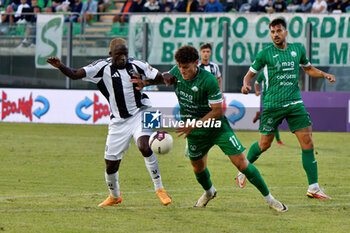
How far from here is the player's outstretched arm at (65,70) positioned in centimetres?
759

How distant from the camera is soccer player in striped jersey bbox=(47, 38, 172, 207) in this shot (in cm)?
809

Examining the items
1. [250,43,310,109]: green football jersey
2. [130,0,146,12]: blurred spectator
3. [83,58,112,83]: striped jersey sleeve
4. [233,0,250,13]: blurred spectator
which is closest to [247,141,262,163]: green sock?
[250,43,310,109]: green football jersey

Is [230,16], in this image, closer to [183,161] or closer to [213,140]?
[183,161]

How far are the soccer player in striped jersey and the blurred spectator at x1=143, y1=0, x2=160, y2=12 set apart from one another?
14089mm

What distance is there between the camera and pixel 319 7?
20438mm

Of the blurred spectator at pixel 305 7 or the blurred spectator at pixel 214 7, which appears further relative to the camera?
the blurred spectator at pixel 214 7

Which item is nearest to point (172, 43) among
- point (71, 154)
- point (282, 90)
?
point (71, 154)

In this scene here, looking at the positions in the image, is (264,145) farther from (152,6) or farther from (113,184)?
(152,6)

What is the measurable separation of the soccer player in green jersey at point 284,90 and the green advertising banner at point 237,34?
10.3 metres

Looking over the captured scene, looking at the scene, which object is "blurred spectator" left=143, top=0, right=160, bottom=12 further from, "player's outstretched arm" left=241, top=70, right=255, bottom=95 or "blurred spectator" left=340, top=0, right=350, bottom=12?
"player's outstretched arm" left=241, top=70, right=255, bottom=95

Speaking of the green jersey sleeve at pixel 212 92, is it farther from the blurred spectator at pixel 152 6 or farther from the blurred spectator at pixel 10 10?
the blurred spectator at pixel 10 10

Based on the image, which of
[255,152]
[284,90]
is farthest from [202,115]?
[255,152]

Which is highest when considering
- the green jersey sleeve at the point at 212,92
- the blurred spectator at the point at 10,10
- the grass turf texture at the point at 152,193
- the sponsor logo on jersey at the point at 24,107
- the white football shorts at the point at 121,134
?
the green jersey sleeve at the point at 212,92

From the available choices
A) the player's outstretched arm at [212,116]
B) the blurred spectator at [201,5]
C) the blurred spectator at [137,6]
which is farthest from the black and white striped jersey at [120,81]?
the blurred spectator at [137,6]
